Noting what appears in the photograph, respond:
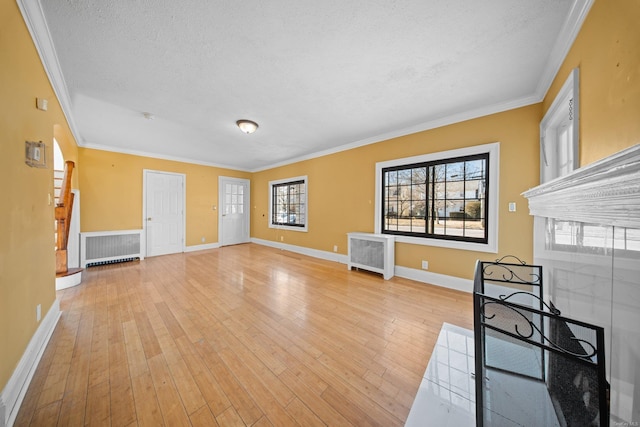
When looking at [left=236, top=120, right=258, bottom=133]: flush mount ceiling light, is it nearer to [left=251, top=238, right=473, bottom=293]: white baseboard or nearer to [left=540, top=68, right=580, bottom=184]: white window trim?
[left=251, top=238, right=473, bottom=293]: white baseboard

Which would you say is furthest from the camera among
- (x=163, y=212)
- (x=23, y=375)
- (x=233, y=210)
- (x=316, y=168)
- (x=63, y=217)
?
(x=233, y=210)

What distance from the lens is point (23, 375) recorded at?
1366 millimetres

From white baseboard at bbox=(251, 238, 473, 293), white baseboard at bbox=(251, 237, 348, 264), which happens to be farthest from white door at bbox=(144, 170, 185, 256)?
white baseboard at bbox=(251, 238, 473, 293)

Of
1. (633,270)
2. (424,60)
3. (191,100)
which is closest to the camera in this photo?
(633,270)

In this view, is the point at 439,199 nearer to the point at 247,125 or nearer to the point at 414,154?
the point at 414,154

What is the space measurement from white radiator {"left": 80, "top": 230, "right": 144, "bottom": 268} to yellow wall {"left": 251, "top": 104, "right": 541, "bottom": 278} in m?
3.19

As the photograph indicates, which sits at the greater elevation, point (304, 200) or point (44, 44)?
point (44, 44)

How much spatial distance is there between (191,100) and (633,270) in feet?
12.0

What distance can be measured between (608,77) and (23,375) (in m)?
4.08

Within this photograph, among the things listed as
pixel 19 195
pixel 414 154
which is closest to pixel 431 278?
pixel 414 154

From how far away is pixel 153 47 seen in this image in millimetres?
1782

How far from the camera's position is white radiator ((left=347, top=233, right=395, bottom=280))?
3439 mm

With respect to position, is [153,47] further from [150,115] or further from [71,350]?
[71,350]

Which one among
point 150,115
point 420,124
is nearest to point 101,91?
point 150,115
